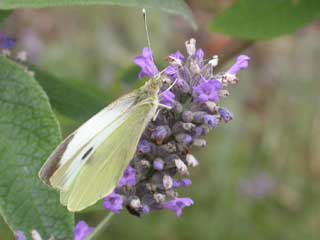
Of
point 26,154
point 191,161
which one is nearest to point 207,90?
point 191,161

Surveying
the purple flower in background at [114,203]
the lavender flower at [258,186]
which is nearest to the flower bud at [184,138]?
the purple flower in background at [114,203]

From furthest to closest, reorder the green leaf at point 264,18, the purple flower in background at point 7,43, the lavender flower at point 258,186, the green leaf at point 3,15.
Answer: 1. the lavender flower at point 258,186
2. the green leaf at point 264,18
3. the purple flower in background at point 7,43
4. the green leaf at point 3,15

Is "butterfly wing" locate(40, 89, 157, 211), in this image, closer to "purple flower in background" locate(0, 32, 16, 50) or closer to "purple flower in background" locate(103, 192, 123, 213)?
"purple flower in background" locate(103, 192, 123, 213)

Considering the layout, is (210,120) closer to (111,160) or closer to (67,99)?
(111,160)

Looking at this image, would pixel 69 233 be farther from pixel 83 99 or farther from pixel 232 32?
pixel 232 32

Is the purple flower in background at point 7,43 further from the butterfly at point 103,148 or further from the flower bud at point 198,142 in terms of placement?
the flower bud at point 198,142
